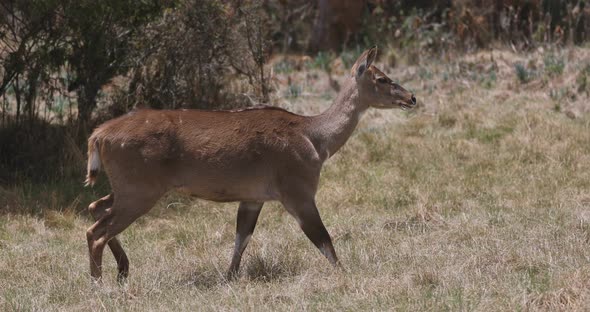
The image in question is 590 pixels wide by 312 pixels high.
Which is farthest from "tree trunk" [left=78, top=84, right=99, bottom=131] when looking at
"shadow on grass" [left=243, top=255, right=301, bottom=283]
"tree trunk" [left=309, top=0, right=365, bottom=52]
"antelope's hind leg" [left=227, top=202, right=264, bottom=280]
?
"tree trunk" [left=309, top=0, right=365, bottom=52]

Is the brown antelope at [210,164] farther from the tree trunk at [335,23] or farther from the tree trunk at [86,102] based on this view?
the tree trunk at [335,23]

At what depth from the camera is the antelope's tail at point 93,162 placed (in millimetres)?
8352

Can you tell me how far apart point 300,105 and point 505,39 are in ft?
16.7

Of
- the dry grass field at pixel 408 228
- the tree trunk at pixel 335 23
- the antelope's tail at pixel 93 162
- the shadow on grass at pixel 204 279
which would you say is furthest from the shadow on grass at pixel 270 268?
the tree trunk at pixel 335 23

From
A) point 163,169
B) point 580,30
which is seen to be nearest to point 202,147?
point 163,169

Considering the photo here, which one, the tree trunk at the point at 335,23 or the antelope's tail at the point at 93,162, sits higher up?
the antelope's tail at the point at 93,162

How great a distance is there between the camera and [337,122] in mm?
9148

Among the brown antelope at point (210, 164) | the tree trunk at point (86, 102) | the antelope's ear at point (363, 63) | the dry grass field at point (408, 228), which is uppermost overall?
the antelope's ear at point (363, 63)

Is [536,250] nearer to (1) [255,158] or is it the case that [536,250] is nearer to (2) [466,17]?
(1) [255,158]

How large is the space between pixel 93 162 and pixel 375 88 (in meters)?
2.74

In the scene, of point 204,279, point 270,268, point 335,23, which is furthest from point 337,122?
point 335,23

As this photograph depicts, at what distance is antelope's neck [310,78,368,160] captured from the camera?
901cm

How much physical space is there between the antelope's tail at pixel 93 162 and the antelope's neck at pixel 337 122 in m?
1.89

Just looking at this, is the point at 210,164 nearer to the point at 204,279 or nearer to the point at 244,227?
the point at 244,227
